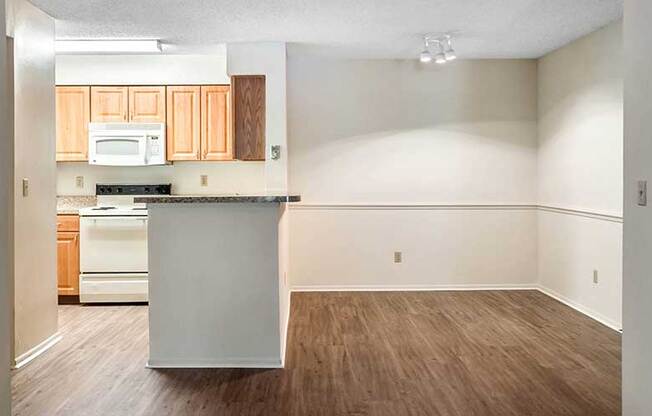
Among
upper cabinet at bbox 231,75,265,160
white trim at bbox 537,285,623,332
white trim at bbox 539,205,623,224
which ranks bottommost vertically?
white trim at bbox 537,285,623,332

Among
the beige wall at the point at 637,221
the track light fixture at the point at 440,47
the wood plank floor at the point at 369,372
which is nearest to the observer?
the beige wall at the point at 637,221

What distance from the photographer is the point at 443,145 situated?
590 centimetres

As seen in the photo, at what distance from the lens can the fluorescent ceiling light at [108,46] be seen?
505 centimetres

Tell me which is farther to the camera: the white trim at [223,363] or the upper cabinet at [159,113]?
the upper cabinet at [159,113]

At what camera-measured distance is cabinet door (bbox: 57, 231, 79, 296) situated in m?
5.47

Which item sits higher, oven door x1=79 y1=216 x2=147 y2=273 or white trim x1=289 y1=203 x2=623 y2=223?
white trim x1=289 y1=203 x2=623 y2=223

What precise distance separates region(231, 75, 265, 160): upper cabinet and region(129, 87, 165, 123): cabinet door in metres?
0.90

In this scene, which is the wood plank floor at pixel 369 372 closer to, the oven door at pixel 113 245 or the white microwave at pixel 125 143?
the oven door at pixel 113 245

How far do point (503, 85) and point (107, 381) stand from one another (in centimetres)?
466

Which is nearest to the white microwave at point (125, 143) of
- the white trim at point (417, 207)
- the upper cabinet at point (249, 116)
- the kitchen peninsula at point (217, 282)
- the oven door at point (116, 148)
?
the oven door at point (116, 148)

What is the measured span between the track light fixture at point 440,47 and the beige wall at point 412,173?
62 centimetres

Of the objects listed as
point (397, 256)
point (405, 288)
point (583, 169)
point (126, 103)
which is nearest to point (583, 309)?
point (583, 169)

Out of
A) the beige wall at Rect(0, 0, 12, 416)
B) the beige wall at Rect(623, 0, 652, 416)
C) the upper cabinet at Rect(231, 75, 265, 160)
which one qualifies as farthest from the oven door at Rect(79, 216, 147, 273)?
the beige wall at Rect(623, 0, 652, 416)

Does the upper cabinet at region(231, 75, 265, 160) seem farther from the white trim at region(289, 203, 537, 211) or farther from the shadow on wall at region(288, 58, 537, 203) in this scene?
the white trim at region(289, 203, 537, 211)
